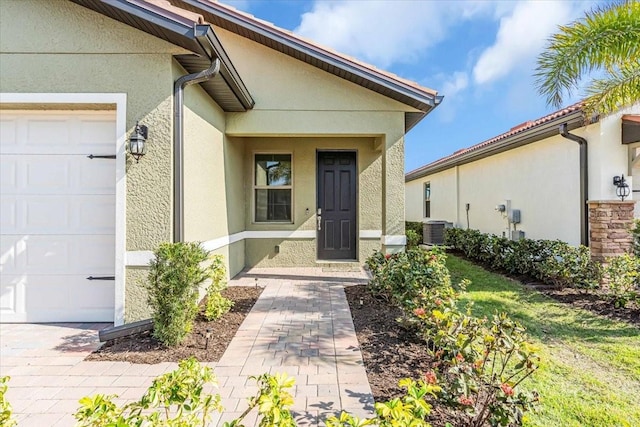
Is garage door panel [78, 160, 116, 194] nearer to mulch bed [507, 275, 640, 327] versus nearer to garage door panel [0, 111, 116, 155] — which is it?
garage door panel [0, 111, 116, 155]

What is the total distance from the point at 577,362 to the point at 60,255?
6.48 m

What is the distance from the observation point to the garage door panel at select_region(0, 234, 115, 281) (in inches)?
187

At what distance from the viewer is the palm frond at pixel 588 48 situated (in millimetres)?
5234

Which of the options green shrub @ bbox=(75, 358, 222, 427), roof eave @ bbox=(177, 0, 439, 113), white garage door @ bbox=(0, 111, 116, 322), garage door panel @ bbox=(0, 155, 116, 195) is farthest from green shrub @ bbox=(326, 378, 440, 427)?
roof eave @ bbox=(177, 0, 439, 113)

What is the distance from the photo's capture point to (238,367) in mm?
3557

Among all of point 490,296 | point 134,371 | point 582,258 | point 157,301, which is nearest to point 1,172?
point 157,301

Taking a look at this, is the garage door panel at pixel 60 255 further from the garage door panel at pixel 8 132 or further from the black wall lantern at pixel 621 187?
the black wall lantern at pixel 621 187

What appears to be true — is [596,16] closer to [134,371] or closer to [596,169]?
[596,169]

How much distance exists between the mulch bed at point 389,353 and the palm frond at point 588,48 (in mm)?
4849

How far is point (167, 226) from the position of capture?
4.55 meters

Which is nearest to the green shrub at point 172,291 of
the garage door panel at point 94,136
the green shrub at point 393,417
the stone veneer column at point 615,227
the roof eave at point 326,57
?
the garage door panel at point 94,136

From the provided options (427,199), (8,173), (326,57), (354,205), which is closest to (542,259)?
(354,205)

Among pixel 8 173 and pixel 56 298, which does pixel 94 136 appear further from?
pixel 56 298

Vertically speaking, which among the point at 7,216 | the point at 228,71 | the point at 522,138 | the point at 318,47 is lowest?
the point at 7,216
